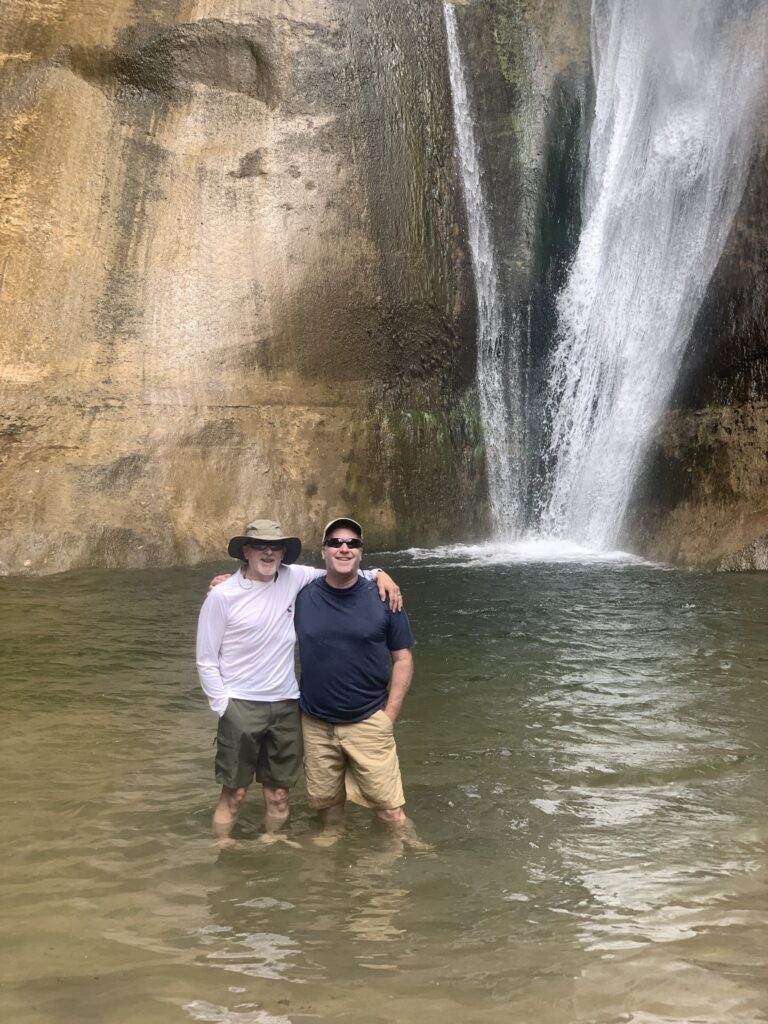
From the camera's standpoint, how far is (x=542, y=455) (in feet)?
54.1

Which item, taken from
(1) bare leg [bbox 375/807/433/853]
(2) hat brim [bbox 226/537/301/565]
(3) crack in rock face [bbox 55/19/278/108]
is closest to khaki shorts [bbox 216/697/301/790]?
(1) bare leg [bbox 375/807/433/853]

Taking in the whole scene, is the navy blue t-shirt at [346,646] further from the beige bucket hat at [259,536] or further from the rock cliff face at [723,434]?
the rock cliff face at [723,434]

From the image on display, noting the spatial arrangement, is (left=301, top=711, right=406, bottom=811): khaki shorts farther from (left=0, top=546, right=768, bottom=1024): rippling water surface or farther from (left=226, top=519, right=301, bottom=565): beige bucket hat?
(left=226, top=519, right=301, bottom=565): beige bucket hat

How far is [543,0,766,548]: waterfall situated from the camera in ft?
48.9

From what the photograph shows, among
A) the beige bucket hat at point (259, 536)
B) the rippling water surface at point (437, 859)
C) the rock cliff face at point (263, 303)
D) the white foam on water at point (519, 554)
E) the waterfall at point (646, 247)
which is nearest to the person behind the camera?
the rippling water surface at point (437, 859)

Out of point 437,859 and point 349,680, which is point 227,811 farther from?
point 437,859

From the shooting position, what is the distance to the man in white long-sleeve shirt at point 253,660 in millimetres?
4410

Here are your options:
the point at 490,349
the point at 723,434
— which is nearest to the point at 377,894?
the point at 723,434

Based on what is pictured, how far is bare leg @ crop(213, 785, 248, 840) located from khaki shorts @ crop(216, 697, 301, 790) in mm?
73

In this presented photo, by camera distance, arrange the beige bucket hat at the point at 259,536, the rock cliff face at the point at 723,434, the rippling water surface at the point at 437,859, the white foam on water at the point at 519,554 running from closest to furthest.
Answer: the rippling water surface at the point at 437,859 → the beige bucket hat at the point at 259,536 → the rock cliff face at the point at 723,434 → the white foam on water at the point at 519,554

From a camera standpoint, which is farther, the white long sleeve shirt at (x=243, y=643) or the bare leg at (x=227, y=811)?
the bare leg at (x=227, y=811)

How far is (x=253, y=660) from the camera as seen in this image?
443cm

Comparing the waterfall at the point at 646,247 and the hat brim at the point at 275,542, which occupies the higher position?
the waterfall at the point at 646,247

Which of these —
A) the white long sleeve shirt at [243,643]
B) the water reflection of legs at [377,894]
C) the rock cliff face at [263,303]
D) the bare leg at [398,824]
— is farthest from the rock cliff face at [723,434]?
the white long sleeve shirt at [243,643]
